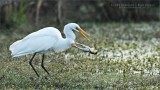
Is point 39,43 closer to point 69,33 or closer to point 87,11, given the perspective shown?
point 69,33

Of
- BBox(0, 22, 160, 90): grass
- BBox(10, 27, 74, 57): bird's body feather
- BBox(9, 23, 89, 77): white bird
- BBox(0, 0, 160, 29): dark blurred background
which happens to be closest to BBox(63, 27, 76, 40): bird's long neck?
BBox(9, 23, 89, 77): white bird

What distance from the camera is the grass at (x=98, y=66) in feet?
27.0

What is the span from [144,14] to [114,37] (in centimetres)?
385

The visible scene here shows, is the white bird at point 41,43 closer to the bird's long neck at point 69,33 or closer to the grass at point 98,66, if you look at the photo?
the bird's long neck at point 69,33

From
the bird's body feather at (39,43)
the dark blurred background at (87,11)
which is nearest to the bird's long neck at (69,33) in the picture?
the bird's body feather at (39,43)

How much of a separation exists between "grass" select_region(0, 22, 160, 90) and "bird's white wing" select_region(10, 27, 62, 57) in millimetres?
442

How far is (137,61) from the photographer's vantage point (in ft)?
35.2

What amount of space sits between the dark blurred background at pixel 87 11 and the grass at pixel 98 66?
2.06 m

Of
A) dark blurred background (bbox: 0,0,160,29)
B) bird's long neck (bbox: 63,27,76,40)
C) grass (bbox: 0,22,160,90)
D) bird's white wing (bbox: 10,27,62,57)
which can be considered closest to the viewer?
grass (bbox: 0,22,160,90)

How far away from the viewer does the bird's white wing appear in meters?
8.66

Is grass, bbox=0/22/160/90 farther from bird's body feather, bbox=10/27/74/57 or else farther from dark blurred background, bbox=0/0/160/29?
dark blurred background, bbox=0/0/160/29

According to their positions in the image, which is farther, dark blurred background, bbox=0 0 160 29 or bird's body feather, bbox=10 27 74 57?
dark blurred background, bbox=0 0 160 29

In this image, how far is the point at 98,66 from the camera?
10094 mm

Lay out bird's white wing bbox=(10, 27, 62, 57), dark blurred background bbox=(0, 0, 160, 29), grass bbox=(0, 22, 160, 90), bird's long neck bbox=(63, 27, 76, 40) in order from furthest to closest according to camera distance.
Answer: dark blurred background bbox=(0, 0, 160, 29), bird's long neck bbox=(63, 27, 76, 40), bird's white wing bbox=(10, 27, 62, 57), grass bbox=(0, 22, 160, 90)
